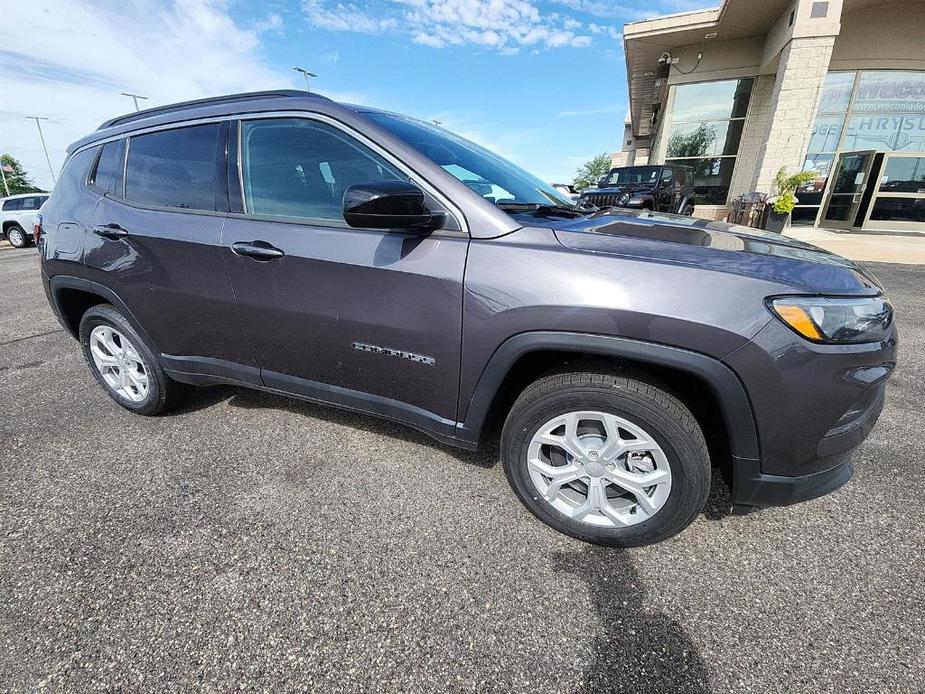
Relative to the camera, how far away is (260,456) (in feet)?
7.83

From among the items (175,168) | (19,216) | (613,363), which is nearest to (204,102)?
(175,168)

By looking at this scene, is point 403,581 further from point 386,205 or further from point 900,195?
point 900,195

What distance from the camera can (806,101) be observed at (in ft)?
33.9

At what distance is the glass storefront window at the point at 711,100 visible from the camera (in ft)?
45.4

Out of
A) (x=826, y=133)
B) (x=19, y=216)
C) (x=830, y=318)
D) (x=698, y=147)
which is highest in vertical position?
(x=826, y=133)

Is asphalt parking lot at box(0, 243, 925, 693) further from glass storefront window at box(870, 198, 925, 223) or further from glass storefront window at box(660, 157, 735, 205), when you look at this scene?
glass storefront window at box(660, 157, 735, 205)

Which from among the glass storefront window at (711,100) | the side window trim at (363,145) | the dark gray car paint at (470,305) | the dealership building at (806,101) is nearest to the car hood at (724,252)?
the dark gray car paint at (470,305)

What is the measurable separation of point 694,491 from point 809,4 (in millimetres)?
13534

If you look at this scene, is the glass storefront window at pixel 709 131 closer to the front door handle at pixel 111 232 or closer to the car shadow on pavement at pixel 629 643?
the car shadow on pavement at pixel 629 643

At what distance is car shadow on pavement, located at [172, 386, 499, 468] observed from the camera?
2410 millimetres

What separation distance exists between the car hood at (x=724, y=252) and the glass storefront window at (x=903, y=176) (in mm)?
14616

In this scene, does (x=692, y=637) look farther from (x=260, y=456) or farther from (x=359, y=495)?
(x=260, y=456)

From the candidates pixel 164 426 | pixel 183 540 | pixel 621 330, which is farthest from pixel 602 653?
pixel 164 426

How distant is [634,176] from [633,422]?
12182 millimetres
